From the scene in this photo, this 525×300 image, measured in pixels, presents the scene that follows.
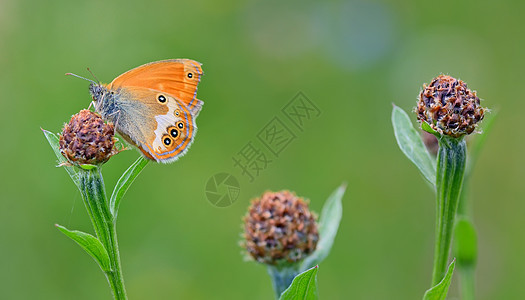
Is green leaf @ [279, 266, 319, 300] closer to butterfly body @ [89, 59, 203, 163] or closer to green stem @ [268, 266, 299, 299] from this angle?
green stem @ [268, 266, 299, 299]

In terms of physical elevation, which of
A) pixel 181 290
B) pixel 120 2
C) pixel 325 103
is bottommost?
pixel 181 290

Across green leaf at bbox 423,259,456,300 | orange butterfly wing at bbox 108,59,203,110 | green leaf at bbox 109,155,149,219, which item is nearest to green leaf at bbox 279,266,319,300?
green leaf at bbox 423,259,456,300

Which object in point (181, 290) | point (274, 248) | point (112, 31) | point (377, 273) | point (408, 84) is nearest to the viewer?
point (274, 248)

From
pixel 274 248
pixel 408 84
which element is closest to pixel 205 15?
pixel 408 84

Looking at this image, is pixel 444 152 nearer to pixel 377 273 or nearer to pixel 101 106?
pixel 101 106

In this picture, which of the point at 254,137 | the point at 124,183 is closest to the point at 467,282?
the point at 124,183
